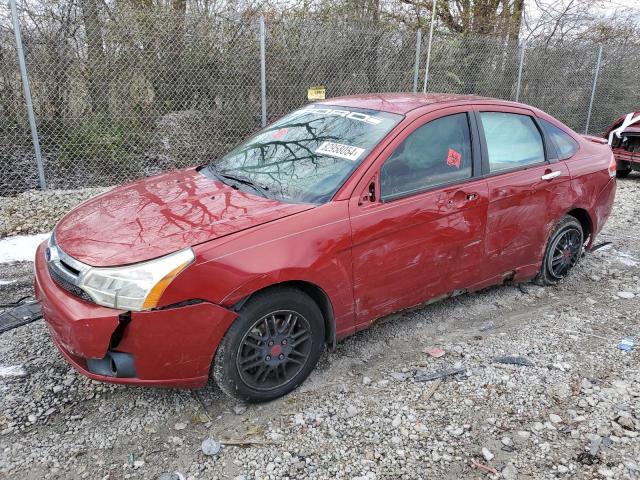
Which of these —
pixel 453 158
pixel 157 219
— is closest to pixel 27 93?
pixel 157 219

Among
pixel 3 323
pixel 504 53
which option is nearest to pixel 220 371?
pixel 3 323

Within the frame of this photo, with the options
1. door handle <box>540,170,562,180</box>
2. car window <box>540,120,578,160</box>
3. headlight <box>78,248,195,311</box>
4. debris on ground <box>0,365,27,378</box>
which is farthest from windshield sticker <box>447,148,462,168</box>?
debris on ground <box>0,365,27,378</box>

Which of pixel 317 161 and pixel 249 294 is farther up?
pixel 317 161

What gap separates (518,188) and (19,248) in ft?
15.4

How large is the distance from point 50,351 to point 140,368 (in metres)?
1.18

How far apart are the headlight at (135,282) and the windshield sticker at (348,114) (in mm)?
1606

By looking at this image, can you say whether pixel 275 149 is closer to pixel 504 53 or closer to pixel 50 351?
pixel 50 351

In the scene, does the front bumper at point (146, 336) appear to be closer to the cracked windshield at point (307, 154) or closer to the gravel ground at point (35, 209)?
the cracked windshield at point (307, 154)

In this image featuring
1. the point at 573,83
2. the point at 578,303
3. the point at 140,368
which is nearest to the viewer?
the point at 140,368

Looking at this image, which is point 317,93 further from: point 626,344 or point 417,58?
point 626,344

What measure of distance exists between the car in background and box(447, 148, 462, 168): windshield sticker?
248 inches

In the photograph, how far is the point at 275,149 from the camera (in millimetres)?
3527

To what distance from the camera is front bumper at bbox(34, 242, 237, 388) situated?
2334 millimetres

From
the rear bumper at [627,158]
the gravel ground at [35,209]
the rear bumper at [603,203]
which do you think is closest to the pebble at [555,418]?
the rear bumper at [603,203]
